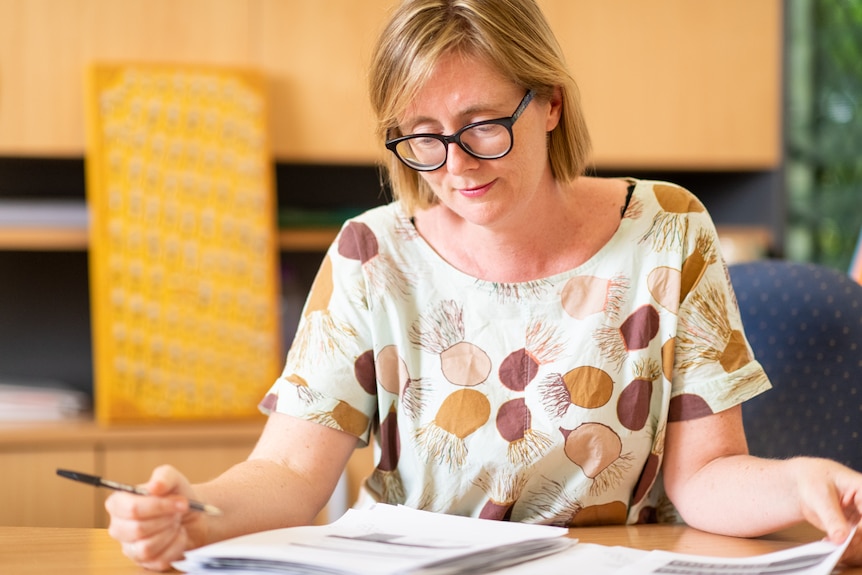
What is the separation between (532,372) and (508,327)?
0.20 feet

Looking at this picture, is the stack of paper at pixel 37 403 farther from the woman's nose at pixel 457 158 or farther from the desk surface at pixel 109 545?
the woman's nose at pixel 457 158

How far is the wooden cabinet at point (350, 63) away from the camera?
2447 millimetres

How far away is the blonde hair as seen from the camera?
115 centimetres

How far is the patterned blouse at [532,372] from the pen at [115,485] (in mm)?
254

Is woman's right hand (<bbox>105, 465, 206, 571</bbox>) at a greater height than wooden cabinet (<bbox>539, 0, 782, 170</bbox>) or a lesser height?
lesser

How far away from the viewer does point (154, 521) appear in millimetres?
891

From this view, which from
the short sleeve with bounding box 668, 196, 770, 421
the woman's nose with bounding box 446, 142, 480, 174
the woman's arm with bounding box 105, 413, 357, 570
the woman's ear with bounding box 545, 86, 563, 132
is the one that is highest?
the woman's ear with bounding box 545, 86, 563, 132

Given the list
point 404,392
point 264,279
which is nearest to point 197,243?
point 264,279

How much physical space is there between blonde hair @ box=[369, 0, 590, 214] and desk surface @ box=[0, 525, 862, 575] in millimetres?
514

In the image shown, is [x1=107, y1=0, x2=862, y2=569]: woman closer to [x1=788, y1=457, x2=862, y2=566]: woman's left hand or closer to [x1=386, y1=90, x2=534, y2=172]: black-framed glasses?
[x1=386, y1=90, x2=534, y2=172]: black-framed glasses

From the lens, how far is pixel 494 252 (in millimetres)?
1282

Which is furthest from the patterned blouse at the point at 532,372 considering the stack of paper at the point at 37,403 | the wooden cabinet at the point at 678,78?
the wooden cabinet at the point at 678,78

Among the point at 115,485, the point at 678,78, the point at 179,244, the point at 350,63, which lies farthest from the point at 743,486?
the point at 678,78

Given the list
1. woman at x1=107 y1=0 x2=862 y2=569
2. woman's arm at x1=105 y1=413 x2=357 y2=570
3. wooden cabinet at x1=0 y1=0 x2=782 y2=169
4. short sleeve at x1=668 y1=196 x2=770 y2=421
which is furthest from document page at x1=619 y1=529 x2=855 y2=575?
wooden cabinet at x1=0 y1=0 x2=782 y2=169
